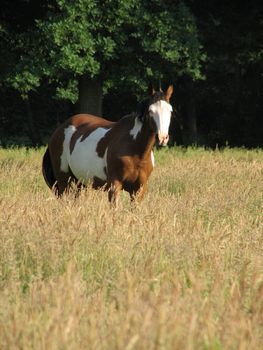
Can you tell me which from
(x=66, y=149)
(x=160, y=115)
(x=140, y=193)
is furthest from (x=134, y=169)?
(x=66, y=149)

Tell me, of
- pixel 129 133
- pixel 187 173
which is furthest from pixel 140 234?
pixel 187 173

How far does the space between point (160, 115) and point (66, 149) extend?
2.94 m

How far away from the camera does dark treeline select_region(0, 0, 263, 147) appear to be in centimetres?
2323

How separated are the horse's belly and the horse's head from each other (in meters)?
1.35

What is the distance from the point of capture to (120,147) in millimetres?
9469

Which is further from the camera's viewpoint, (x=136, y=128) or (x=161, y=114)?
(x=136, y=128)

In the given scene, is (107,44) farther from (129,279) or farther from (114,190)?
(129,279)

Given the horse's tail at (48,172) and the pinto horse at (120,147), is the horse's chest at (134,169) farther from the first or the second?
the horse's tail at (48,172)

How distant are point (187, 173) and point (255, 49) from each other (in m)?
16.2

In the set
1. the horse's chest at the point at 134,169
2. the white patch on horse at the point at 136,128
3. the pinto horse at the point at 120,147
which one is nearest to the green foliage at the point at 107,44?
the pinto horse at the point at 120,147

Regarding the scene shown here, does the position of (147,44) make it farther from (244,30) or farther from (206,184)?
(206,184)

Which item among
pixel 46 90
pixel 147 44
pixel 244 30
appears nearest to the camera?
pixel 147 44

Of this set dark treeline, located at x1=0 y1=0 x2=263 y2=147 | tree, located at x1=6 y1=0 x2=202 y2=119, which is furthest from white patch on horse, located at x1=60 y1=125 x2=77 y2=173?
tree, located at x1=6 y1=0 x2=202 y2=119

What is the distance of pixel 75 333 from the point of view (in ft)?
11.9
